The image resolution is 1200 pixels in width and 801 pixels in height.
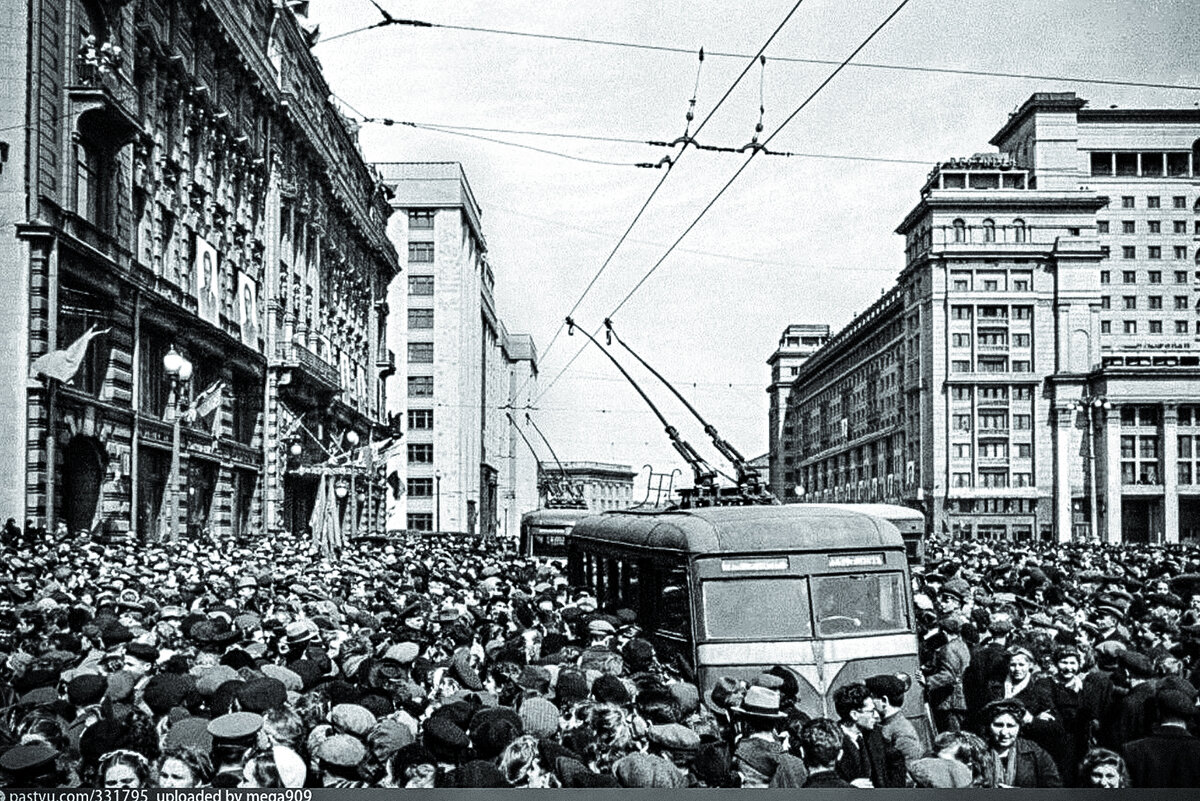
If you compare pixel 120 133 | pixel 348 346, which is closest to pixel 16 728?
pixel 120 133

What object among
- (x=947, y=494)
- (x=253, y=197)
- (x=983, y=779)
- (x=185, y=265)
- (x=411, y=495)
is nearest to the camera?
(x=983, y=779)

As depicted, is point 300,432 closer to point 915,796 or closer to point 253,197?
point 253,197

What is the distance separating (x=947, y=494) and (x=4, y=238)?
33.2ft

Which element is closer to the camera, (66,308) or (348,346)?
(66,308)

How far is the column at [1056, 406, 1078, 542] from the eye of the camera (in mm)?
14259

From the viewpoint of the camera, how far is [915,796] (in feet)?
20.9

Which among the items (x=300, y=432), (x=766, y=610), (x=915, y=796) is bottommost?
(x=915, y=796)

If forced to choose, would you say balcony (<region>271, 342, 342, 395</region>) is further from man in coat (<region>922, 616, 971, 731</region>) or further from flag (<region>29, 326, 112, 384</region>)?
man in coat (<region>922, 616, 971, 731</region>)

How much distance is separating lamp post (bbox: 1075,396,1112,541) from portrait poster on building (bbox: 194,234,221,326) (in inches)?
429

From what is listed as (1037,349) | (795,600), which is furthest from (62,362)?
(1037,349)

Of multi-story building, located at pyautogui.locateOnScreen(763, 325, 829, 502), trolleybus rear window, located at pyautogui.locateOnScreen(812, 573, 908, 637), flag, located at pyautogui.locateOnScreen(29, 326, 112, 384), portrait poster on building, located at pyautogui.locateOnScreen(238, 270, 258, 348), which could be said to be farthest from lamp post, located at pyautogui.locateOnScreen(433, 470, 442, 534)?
trolleybus rear window, located at pyautogui.locateOnScreen(812, 573, 908, 637)

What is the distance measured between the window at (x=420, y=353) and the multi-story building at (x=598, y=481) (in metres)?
2.87

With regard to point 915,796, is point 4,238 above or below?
above

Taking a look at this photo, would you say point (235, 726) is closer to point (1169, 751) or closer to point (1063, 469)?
point (1169, 751)
